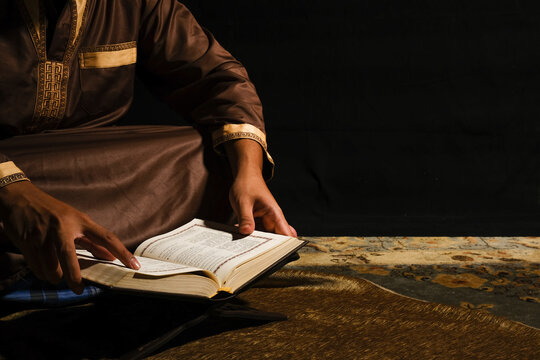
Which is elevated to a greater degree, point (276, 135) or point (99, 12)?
point (99, 12)

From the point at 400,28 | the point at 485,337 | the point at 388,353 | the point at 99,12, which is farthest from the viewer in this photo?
the point at 400,28

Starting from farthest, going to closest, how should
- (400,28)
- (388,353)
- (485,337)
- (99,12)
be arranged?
(400,28) < (99,12) < (485,337) < (388,353)

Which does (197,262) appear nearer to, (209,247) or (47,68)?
(209,247)

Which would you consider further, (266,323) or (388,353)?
(266,323)

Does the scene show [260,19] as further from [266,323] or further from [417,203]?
[266,323]

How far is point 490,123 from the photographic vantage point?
2588 mm

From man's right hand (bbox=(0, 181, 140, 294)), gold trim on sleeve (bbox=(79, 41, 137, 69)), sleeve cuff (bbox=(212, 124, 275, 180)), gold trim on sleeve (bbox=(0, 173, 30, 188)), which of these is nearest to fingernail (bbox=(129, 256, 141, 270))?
man's right hand (bbox=(0, 181, 140, 294))

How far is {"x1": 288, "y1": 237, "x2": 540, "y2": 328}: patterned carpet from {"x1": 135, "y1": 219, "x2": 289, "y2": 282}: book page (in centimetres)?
70

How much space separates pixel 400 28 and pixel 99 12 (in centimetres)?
138

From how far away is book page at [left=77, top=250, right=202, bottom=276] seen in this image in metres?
1.00

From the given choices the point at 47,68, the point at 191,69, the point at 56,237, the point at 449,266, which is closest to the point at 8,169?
the point at 56,237

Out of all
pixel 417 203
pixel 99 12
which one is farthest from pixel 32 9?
pixel 417 203

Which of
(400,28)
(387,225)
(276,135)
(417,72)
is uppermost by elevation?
(400,28)

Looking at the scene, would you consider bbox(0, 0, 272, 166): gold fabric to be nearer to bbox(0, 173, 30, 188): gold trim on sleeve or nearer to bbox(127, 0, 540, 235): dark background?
bbox(0, 173, 30, 188): gold trim on sleeve
